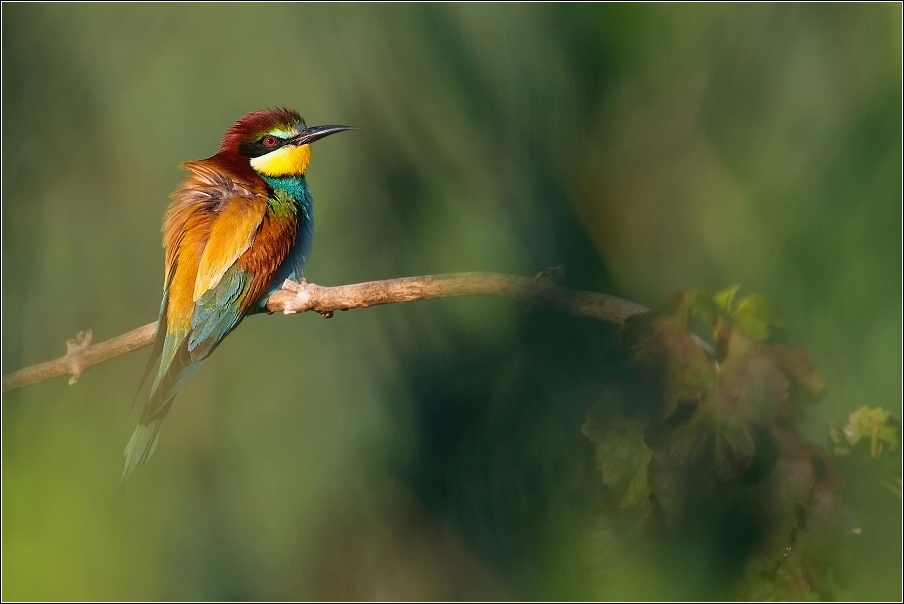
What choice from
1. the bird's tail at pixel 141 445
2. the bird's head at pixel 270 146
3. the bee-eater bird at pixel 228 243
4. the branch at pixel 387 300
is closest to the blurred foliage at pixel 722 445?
the branch at pixel 387 300

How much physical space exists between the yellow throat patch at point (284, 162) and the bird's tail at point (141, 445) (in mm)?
805

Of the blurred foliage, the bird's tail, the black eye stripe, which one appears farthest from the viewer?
the black eye stripe

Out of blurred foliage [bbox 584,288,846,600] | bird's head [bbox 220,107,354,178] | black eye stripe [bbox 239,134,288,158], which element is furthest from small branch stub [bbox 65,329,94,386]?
black eye stripe [bbox 239,134,288,158]

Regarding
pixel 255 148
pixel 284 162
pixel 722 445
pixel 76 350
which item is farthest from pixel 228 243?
pixel 722 445

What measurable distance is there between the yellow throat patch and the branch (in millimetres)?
642

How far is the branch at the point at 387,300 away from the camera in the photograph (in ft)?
1.64

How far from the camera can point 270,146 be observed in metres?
1.61

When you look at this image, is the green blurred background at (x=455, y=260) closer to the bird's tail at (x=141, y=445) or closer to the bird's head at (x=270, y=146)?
the bird's tail at (x=141, y=445)

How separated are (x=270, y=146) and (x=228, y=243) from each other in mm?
391

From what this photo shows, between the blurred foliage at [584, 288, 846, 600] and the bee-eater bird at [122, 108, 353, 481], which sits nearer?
the blurred foliage at [584, 288, 846, 600]

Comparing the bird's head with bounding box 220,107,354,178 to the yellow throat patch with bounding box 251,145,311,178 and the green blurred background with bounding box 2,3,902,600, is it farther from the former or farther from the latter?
the green blurred background with bounding box 2,3,902,600

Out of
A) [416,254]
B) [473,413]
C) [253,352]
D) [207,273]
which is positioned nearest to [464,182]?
[416,254]

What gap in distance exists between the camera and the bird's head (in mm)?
1430

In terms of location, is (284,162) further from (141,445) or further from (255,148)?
(141,445)
